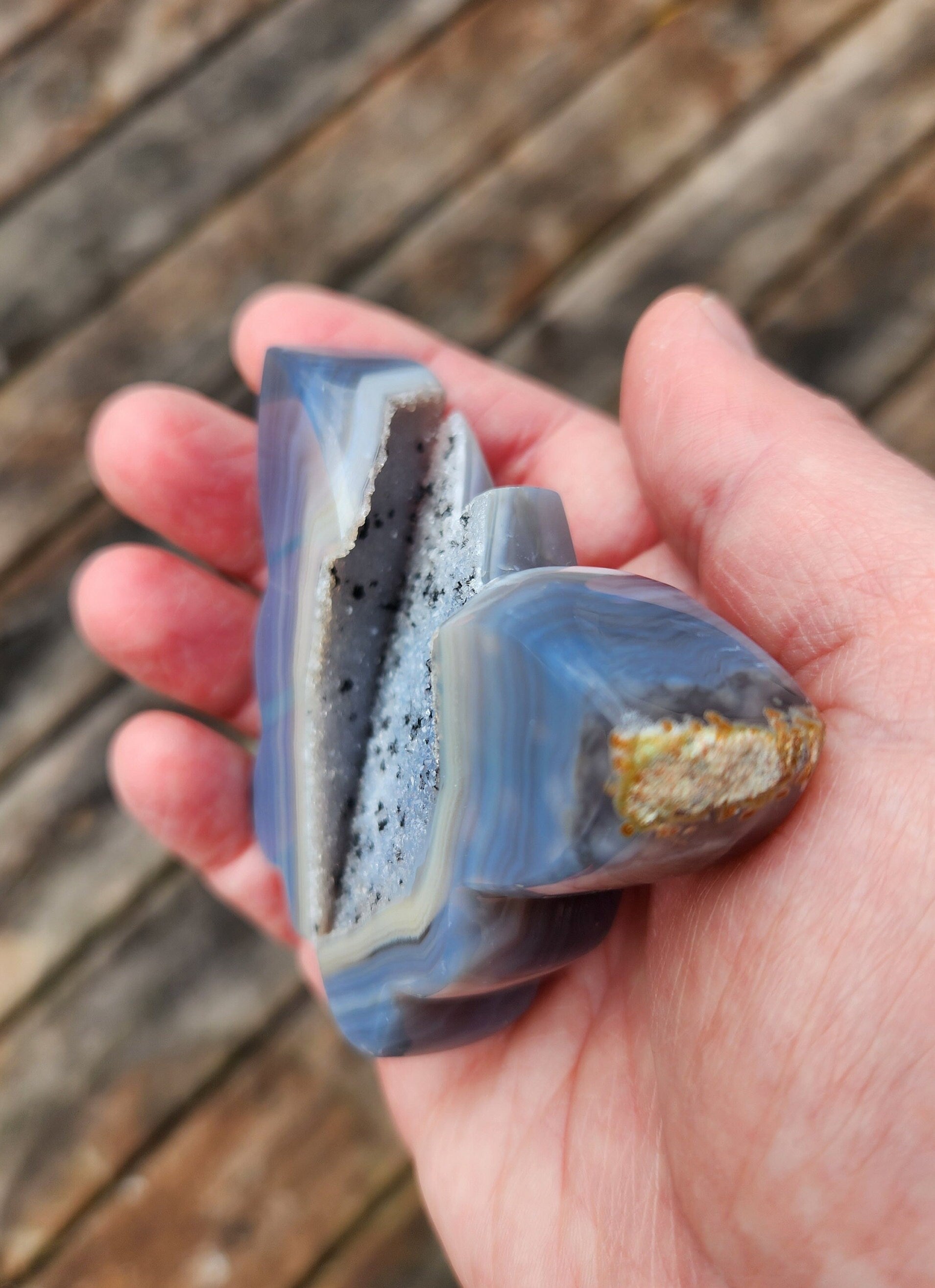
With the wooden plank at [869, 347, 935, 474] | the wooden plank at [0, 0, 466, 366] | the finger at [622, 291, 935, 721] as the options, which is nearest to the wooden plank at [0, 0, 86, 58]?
the wooden plank at [0, 0, 466, 366]

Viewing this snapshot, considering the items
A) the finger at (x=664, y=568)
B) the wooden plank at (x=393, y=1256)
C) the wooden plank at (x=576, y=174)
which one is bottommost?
the wooden plank at (x=393, y=1256)

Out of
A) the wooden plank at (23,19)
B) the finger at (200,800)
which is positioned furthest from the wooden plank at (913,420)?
the wooden plank at (23,19)

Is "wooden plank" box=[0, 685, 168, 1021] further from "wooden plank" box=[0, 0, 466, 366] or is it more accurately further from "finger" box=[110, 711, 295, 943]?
"wooden plank" box=[0, 0, 466, 366]

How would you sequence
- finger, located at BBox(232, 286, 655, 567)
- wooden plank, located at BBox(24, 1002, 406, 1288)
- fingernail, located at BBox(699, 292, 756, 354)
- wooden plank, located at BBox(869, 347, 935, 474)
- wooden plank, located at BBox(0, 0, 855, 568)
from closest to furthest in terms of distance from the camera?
fingernail, located at BBox(699, 292, 756, 354) < finger, located at BBox(232, 286, 655, 567) < wooden plank, located at BBox(24, 1002, 406, 1288) < wooden plank, located at BBox(0, 0, 855, 568) < wooden plank, located at BBox(869, 347, 935, 474)

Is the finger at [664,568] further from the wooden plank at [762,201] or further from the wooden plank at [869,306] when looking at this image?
the wooden plank at [869,306]

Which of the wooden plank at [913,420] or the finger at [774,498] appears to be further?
the wooden plank at [913,420]

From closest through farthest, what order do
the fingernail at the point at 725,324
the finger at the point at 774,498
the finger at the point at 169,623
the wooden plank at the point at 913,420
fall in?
1. the finger at the point at 774,498
2. the fingernail at the point at 725,324
3. the finger at the point at 169,623
4. the wooden plank at the point at 913,420

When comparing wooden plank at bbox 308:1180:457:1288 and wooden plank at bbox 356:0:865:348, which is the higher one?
wooden plank at bbox 356:0:865:348

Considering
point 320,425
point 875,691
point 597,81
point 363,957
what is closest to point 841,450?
point 875,691
